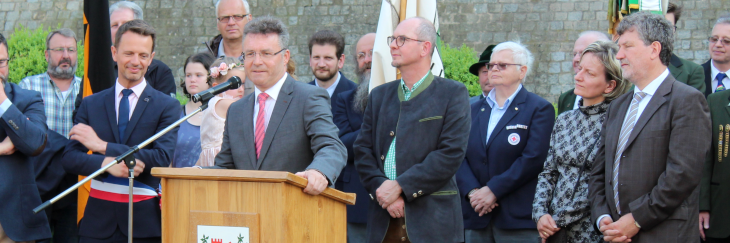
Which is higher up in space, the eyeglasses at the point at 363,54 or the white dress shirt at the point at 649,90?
the eyeglasses at the point at 363,54

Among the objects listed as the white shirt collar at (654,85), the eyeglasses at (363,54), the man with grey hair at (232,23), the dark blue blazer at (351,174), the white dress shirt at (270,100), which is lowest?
the dark blue blazer at (351,174)

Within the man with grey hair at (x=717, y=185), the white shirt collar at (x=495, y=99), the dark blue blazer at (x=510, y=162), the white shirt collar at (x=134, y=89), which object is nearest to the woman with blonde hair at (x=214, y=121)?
the white shirt collar at (x=134, y=89)

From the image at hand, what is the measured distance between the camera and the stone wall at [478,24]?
1444cm

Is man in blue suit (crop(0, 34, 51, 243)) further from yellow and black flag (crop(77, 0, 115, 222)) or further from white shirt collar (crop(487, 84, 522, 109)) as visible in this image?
white shirt collar (crop(487, 84, 522, 109))

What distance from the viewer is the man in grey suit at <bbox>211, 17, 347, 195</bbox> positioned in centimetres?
332

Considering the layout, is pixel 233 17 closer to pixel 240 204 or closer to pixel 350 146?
pixel 350 146

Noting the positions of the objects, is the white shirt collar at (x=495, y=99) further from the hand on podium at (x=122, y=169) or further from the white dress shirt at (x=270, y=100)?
the hand on podium at (x=122, y=169)

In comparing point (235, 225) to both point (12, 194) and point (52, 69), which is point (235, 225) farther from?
point (52, 69)

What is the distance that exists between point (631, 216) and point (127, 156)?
243cm

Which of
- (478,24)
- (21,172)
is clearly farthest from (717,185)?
(478,24)

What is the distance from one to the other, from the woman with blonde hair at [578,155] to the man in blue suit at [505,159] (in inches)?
11.6

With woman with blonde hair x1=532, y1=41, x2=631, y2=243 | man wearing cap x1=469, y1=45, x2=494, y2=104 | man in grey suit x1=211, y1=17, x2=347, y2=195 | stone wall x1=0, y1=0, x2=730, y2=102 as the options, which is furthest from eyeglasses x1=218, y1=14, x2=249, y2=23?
stone wall x1=0, y1=0, x2=730, y2=102

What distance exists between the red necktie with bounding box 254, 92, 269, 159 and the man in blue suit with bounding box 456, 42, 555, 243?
165cm

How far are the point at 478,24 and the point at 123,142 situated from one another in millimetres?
12591
